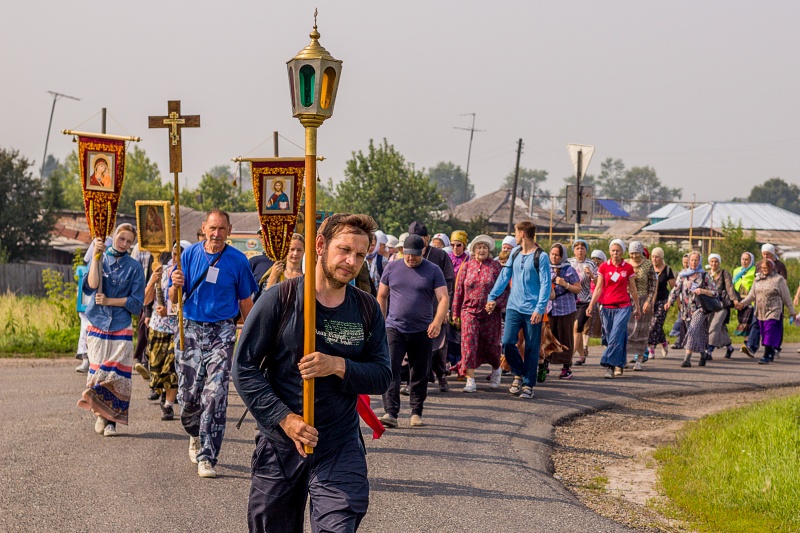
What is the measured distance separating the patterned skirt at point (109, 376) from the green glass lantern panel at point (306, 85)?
18.9 feet

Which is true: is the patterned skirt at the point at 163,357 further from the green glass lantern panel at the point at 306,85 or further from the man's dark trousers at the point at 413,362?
the green glass lantern panel at the point at 306,85

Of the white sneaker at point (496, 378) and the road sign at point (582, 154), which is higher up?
the road sign at point (582, 154)

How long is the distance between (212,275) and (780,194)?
159 m

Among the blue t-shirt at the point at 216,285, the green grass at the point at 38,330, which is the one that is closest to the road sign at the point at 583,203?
the green grass at the point at 38,330

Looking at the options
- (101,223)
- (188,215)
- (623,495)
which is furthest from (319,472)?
(188,215)

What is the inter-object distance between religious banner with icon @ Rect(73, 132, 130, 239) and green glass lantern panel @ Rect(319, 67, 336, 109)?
6132mm

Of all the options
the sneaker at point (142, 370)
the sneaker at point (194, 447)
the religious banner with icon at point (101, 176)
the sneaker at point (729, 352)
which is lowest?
the sneaker at point (729, 352)

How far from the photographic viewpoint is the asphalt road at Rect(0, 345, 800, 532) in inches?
278

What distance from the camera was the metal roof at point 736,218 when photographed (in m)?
73.5

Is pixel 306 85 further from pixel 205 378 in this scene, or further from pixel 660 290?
pixel 660 290

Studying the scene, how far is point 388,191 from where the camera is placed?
206 feet

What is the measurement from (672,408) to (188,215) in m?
52.1

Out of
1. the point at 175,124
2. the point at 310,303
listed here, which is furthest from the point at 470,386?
the point at 310,303

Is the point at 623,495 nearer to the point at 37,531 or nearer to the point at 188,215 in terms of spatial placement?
the point at 37,531
